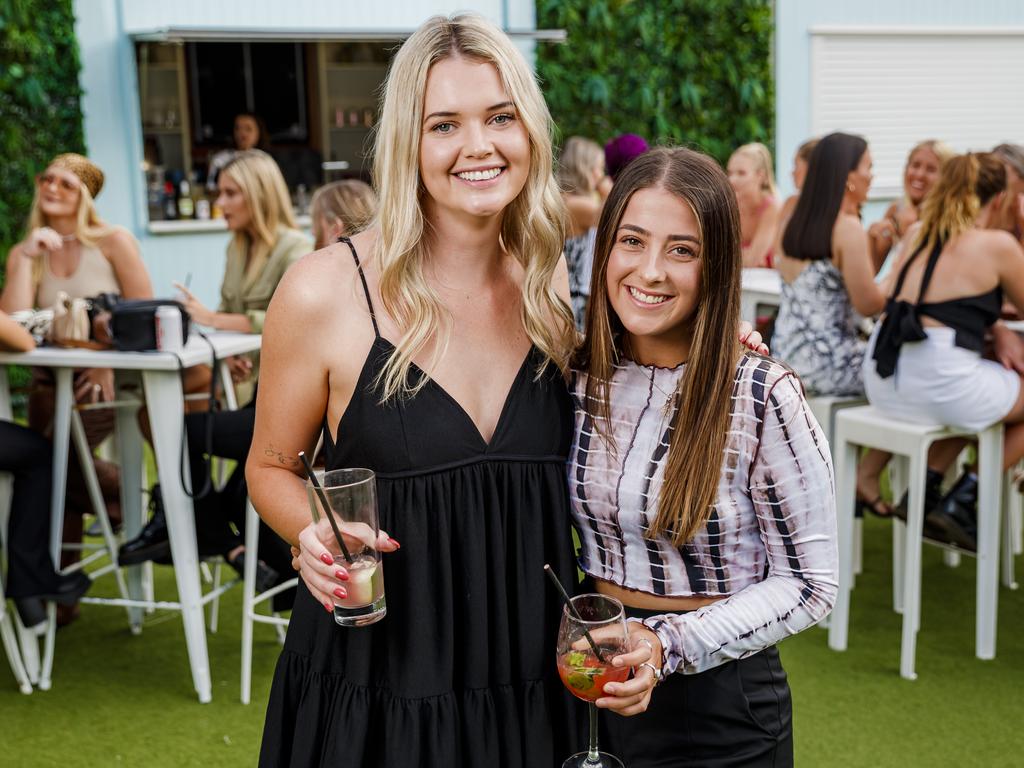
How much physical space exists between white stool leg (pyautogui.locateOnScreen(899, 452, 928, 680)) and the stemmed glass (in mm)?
2414

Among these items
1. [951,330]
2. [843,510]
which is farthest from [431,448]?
[951,330]

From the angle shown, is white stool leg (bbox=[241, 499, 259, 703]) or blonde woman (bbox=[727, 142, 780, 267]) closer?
white stool leg (bbox=[241, 499, 259, 703])

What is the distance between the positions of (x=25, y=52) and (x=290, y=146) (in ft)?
8.51

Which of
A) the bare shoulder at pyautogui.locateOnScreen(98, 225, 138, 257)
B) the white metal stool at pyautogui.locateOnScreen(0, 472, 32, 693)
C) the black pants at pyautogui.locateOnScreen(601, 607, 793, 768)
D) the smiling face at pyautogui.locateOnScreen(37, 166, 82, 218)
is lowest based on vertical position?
the white metal stool at pyautogui.locateOnScreen(0, 472, 32, 693)

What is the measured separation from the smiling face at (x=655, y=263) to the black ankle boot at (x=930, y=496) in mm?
2437

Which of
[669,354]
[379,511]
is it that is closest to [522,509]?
[379,511]

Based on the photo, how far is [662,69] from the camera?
9.90 meters

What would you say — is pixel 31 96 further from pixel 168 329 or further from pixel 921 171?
pixel 921 171

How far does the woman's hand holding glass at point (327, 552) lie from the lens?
5.04 ft

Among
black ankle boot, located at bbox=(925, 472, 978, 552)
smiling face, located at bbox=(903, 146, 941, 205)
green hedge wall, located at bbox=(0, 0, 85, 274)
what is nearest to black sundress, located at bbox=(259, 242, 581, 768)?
black ankle boot, located at bbox=(925, 472, 978, 552)

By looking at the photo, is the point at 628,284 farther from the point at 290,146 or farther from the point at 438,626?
the point at 290,146

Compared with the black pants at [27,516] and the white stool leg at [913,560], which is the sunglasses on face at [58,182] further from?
the white stool leg at [913,560]

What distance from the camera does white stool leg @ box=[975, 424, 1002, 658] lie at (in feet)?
12.1

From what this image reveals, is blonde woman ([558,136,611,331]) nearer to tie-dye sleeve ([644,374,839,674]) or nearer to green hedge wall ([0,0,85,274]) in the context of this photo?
tie-dye sleeve ([644,374,839,674])
